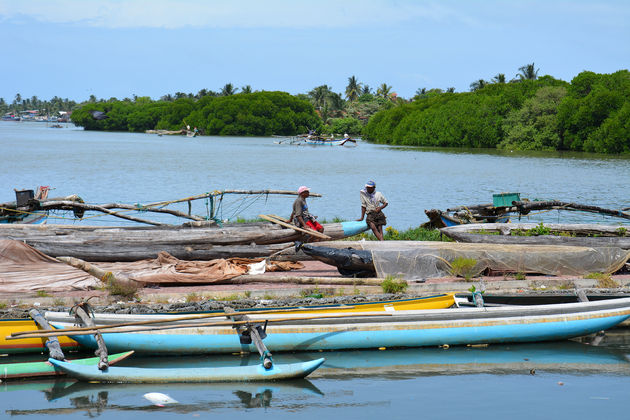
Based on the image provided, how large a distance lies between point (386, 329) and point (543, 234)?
715 centimetres

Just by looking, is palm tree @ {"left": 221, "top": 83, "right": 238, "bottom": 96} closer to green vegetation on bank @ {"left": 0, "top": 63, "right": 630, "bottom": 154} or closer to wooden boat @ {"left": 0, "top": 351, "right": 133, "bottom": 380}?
green vegetation on bank @ {"left": 0, "top": 63, "right": 630, "bottom": 154}

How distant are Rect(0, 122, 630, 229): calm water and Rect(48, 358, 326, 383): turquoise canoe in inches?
703

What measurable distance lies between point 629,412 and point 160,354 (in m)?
7.00

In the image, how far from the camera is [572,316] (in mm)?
12117

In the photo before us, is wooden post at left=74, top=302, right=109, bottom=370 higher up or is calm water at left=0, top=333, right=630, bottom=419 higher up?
wooden post at left=74, top=302, right=109, bottom=370

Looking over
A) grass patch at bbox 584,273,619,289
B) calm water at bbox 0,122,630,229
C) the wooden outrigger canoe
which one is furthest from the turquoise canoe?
calm water at bbox 0,122,630,229

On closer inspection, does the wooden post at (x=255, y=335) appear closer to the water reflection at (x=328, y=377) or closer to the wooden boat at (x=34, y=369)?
the water reflection at (x=328, y=377)

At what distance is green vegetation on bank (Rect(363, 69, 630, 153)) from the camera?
75.7 m

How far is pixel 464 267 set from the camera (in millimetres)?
14445

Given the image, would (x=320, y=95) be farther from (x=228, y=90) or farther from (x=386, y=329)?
(x=386, y=329)

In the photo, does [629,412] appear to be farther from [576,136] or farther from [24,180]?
[576,136]

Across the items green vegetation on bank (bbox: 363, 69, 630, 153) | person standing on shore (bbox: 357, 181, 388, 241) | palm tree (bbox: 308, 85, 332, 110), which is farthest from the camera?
palm tree (bbox: 308, 85, 332, 110)

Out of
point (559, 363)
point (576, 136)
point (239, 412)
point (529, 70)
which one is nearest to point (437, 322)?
point (559, 363)

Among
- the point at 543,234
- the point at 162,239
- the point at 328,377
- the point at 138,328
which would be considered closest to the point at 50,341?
the point at 138,328
